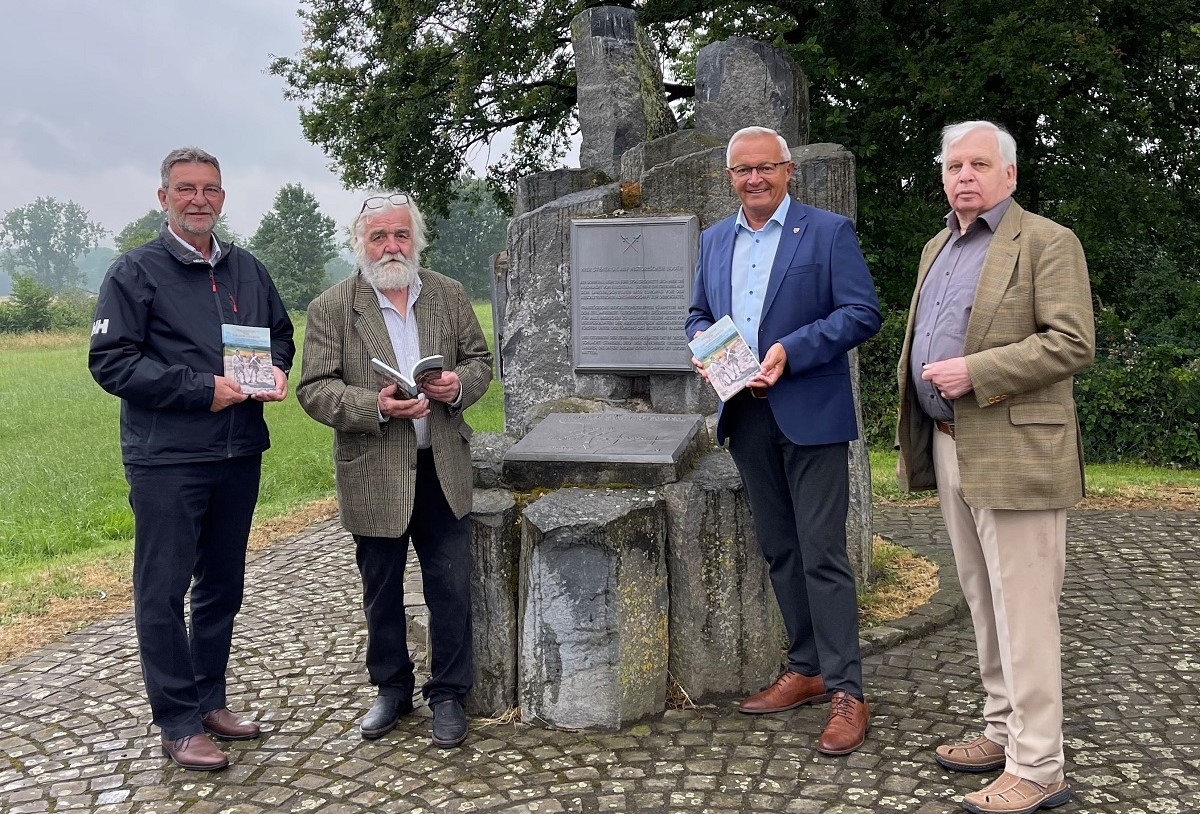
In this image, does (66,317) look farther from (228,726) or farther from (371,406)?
(371,406)

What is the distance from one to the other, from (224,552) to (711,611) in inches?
77.1

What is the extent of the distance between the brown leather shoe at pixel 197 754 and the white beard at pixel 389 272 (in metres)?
1.83

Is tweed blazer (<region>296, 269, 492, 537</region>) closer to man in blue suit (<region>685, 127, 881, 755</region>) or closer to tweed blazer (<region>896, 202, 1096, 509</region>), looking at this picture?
man in blue suit (<region>685, 127, 881, 755</region>)

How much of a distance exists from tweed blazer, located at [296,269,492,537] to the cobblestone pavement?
0.93 metres

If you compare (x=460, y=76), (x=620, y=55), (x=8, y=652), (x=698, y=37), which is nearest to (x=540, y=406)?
(x=620, y=55)

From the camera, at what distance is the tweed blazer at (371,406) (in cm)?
390

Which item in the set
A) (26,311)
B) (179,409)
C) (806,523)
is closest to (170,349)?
(179,409)

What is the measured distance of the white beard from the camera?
3.93 m

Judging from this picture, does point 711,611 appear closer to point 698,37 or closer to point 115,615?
point 115,615

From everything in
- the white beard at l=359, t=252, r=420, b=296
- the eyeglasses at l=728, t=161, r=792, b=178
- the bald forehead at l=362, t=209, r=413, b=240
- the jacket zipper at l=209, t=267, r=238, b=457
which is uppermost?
the eyeglasses at l=728, t=161, r=792, b=178

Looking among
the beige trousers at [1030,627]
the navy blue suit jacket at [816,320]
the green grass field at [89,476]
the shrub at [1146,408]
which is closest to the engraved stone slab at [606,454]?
the navy blue suit jacket at [816,320]

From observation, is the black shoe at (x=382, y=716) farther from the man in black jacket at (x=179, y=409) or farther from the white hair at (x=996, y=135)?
the white hair at (x=996, y=135)

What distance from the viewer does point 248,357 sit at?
3914 millimetres

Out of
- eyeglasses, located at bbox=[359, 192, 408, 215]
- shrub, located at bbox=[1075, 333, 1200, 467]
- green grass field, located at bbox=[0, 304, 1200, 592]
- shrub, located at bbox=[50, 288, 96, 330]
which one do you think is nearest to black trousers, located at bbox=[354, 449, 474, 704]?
eyeglasses, located at bbox=[359, 192, 408, 215]
